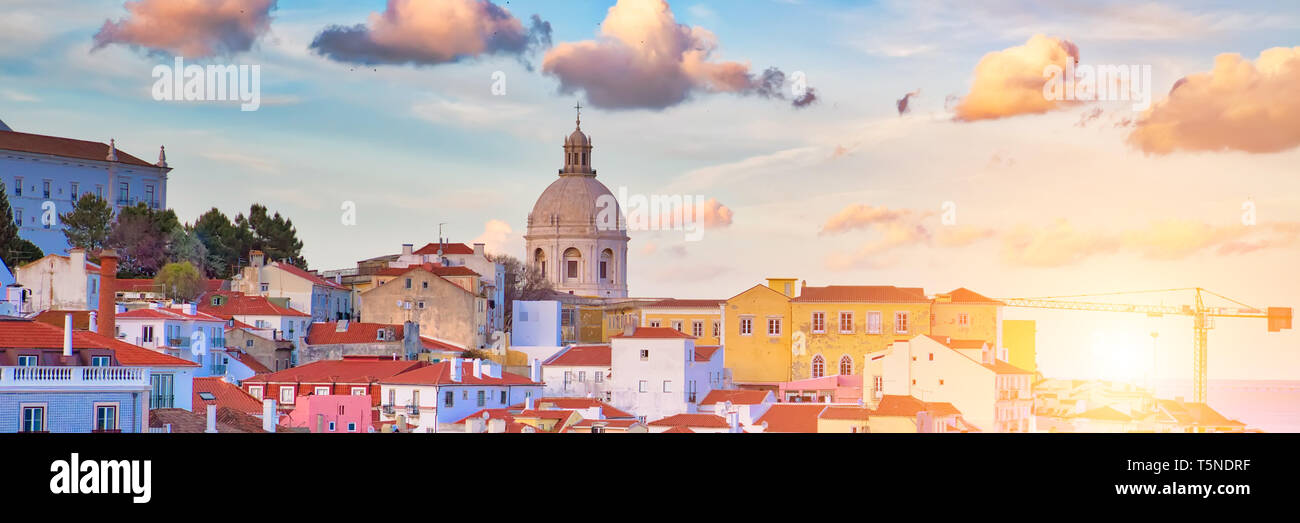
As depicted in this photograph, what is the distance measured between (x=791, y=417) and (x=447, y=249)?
111 feet

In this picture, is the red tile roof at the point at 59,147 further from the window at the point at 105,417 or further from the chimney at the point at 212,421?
the window at the point at 105,417

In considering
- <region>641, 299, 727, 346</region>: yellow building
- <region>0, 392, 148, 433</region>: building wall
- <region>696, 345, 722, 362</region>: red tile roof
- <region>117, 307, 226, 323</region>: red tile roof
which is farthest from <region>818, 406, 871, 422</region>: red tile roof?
<region>0, 392, 148, 433</region>: building wall

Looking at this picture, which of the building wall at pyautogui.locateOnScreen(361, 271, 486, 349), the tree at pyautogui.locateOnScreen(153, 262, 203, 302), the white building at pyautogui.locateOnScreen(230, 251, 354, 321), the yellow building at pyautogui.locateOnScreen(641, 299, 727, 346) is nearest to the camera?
the tree at pyautogui.locateOnScreen(153, 262, 203, 302)

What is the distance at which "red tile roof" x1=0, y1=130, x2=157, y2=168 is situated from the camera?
3632 inches

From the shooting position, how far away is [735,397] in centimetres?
6197

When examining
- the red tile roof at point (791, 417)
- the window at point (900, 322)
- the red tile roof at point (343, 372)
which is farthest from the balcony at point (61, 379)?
the window at point (900, 322)

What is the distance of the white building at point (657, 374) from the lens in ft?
206

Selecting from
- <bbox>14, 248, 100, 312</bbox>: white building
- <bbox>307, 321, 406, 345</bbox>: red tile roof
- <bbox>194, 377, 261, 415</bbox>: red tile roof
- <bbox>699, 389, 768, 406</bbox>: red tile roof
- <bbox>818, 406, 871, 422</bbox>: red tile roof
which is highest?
<bbox>14, 248, 100, 312</bbox>: white building

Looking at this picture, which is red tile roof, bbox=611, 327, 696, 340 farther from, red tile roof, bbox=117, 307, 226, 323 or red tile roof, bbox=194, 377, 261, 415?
red tile roof, bbox=194, 377, 261, 415

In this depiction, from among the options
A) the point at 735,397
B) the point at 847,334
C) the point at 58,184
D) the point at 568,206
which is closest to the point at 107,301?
the point at 735,397

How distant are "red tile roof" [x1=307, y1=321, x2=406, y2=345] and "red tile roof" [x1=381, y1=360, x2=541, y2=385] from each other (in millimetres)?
5622

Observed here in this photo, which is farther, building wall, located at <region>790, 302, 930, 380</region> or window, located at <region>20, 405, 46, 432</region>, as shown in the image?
building wall, located at <region>790, 302, 930, 380</region>

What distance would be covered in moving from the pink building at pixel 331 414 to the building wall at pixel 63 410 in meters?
17.6
